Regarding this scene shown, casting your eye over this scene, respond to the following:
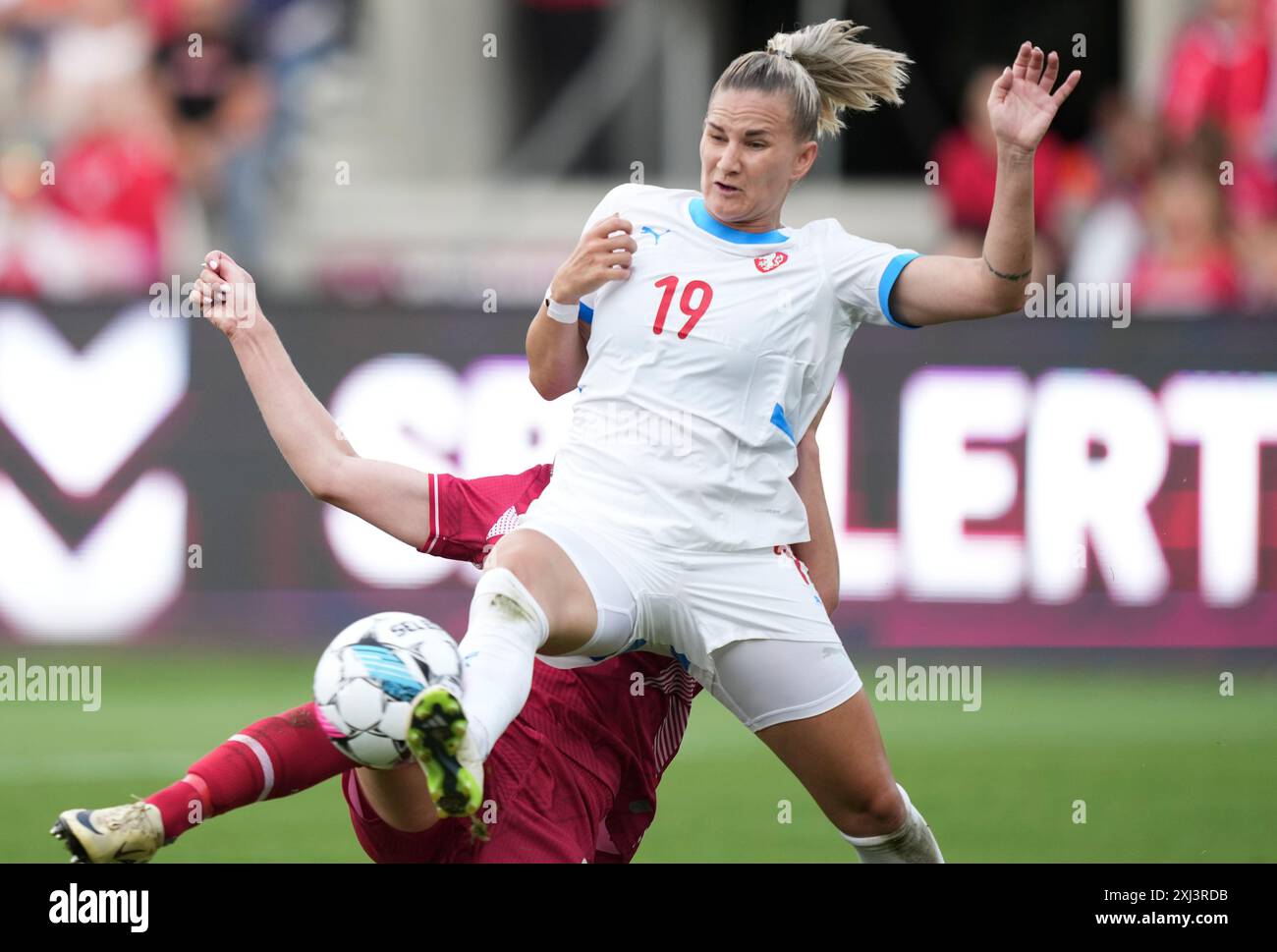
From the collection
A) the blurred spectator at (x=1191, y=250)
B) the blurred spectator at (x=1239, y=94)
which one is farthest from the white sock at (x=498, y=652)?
the blurred spectator at (x=1239, y=94)

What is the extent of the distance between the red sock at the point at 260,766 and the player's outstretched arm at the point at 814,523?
49.0 inches

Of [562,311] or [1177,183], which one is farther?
[1177,183]

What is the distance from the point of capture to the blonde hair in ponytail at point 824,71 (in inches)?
186

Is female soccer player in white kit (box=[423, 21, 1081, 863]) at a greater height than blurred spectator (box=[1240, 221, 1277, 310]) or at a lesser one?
lesser

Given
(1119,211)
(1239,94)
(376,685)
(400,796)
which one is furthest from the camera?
(1239,94)

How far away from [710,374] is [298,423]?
973 millimetres

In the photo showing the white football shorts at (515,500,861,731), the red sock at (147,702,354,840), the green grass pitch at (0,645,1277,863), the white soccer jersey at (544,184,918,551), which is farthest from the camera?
the green grass pitch at (0,645,1277,863)

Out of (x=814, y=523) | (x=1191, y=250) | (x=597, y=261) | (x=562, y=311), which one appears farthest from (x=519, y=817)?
(x=1191, y=250)

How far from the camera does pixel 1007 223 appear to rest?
433 centimetres

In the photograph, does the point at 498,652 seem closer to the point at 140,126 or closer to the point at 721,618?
the point at 721,618

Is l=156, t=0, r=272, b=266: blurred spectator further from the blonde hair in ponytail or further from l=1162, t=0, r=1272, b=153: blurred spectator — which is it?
the blonde hair in ponytail

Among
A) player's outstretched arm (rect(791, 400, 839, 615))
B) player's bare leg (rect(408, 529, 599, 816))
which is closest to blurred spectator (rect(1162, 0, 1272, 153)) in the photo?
player's outstretched arm (rect(791, 400, 839, 615))

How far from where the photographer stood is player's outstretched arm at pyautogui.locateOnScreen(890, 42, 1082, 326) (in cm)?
432

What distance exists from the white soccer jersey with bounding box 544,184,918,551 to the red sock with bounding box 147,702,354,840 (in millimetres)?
759
